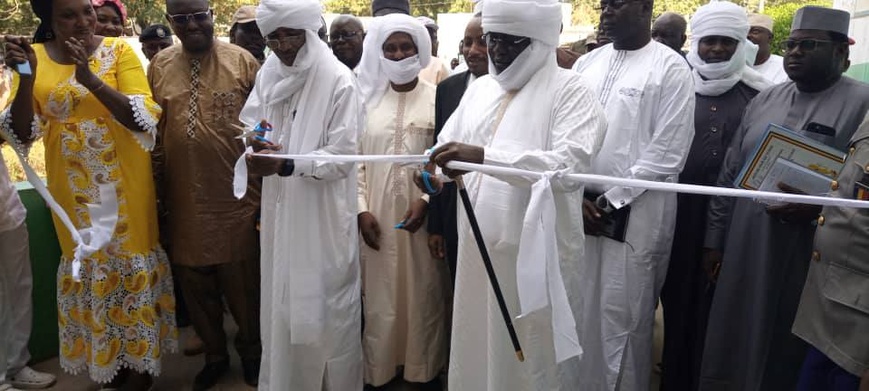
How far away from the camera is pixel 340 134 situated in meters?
3.29

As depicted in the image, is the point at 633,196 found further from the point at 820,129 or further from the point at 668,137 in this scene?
the point at 820,129

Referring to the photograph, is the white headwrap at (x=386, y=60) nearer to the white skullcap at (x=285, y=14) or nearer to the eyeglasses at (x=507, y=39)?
the white skullcap at (x=285, y=14)

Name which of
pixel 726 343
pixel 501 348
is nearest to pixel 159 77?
pixel 501 348

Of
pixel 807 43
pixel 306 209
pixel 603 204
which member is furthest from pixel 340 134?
pixel 807 43

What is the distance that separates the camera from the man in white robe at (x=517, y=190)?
262 cm

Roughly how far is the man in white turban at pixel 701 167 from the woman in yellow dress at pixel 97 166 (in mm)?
3076

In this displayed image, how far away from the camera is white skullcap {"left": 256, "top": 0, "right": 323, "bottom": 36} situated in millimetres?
3186

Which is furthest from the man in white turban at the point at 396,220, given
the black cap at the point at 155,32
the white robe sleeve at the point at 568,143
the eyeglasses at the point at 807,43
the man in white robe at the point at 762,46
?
the man in white robe at the point at 762,46

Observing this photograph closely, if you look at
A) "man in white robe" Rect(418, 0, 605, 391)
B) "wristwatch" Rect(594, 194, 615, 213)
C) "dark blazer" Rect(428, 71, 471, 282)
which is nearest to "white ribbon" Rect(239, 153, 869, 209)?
"man in white robe" Rect(418, 0, 605, 391)

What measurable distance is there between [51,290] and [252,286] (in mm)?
1641

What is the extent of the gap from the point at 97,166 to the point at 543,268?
2602 mm

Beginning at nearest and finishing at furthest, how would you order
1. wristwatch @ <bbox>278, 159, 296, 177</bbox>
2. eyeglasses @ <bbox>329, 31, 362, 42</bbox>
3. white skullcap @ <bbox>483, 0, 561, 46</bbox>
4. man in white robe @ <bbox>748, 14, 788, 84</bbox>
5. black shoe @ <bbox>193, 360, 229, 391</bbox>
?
white skullcap @ <bbox>483, 0, 561, 46</bbox> → wristwatch @ <bbox>278, 159, 296, 177</bbox> → black shoe @ <bbox>193, 360, 229, 391</bbox> → eyeglasses @ <bbox>329, 31, 362, 42</bbox> → man in white robe @ <bbox>748, 14, 788, 84</bbox>

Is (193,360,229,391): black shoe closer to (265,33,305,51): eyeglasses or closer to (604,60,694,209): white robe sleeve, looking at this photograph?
(265,33,305,51): eyeglasses

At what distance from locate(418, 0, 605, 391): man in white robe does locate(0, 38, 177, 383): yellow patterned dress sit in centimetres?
193
